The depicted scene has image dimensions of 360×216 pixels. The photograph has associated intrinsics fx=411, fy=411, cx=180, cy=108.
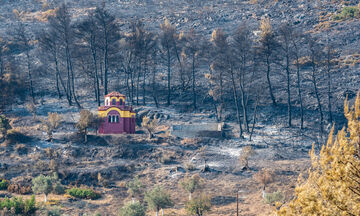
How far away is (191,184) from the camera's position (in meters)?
27.5

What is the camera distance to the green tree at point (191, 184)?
1083 inches

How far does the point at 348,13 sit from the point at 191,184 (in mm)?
53351

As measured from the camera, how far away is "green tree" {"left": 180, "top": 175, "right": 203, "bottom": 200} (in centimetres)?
2750

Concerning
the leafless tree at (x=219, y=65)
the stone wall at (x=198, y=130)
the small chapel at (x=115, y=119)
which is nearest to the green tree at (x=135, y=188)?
the stone wall at (x=198, y=130)

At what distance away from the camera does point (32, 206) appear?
22734mm

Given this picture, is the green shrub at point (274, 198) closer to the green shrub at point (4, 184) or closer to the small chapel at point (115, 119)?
the green shrub at point (4, 184)

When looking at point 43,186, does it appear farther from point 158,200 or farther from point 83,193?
point 158,200

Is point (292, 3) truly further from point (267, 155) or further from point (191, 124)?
point (267, 155)

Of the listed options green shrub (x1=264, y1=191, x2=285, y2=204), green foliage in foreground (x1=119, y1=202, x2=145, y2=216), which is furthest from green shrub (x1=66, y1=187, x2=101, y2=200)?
green shrub (x1=264, y1=191, x2=285, y2=204)

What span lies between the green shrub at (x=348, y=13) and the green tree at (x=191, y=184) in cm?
5189

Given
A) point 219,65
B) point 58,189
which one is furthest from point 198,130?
point 58,189

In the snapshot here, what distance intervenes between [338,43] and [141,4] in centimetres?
5466

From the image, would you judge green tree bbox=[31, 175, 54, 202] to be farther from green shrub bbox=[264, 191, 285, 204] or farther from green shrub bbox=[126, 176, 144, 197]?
green shrub bbox=[264, 191, 285, 204]

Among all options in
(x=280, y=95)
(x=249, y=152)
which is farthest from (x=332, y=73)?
(x=249, y=152)
